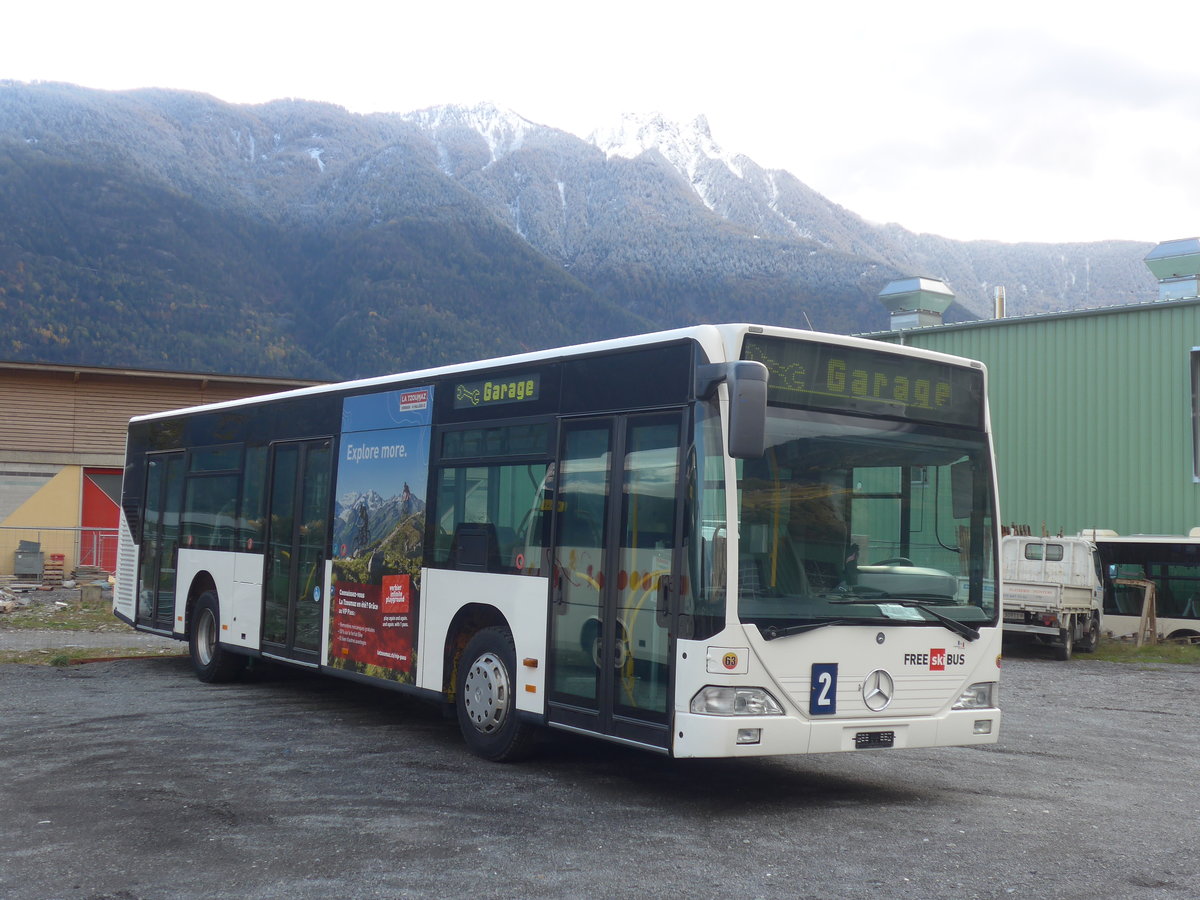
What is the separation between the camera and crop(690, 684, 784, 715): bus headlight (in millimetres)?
7191

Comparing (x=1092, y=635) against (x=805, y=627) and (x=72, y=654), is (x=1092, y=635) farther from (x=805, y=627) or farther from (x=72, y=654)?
(x=805, y=627)

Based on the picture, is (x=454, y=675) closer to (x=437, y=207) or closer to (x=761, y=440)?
(x=761, y=440)

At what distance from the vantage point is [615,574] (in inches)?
311

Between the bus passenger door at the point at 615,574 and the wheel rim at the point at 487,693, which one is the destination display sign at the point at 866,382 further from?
the wheel rim at the point at 487,693

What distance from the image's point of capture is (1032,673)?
1873 cm

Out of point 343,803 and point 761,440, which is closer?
point 761,440

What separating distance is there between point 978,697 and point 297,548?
6.38 metres

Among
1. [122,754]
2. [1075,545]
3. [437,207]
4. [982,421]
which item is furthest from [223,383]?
[437,207]

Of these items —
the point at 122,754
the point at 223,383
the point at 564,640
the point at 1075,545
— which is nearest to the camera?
the point at 564,640

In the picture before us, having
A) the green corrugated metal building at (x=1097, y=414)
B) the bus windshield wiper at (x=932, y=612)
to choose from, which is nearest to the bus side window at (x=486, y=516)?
the bus windshield wiper at (x=932, y=612)

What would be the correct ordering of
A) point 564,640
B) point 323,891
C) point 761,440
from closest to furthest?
point 323,891 < point 761,440 < point 564,640

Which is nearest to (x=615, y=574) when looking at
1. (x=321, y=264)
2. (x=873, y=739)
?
(x=873, y=739)

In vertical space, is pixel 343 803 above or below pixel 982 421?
below

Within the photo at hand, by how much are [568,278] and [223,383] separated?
127069 mm
